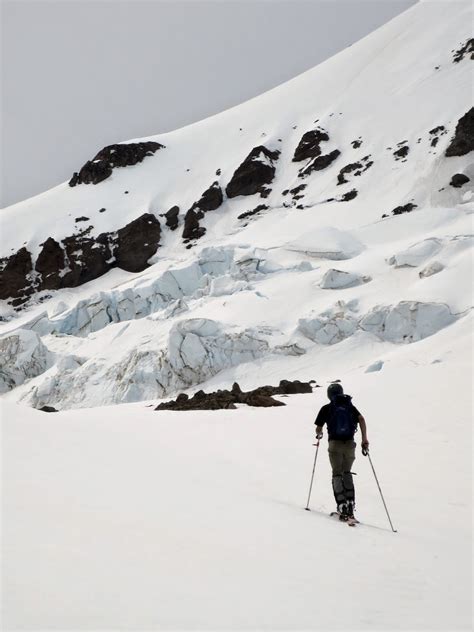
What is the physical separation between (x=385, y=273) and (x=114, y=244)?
5517 cm

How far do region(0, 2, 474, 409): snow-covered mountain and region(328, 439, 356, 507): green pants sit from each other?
16561 millimetres

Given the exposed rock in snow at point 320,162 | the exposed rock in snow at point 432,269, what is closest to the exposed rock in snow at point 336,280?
the exposed rock in snow at point 432,269

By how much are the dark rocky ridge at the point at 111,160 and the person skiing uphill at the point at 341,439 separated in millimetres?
94158

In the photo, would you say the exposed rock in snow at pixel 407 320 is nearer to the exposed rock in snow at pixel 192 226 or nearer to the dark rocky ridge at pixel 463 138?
the dark rocky ridge at pixel 463 138

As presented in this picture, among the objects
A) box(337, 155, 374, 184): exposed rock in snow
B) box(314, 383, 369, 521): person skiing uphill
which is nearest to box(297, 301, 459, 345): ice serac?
box(314, 383, 369, 521): person skiing uphill

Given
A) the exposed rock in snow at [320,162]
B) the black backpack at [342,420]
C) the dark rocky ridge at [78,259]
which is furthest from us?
the dark rocky ridge at [78,259]

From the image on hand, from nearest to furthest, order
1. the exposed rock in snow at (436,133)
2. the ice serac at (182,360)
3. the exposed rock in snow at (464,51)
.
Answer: the ice serac at (182,360), the exposed rock in snow at (436,133), the exposed rock in snow at (464,51)

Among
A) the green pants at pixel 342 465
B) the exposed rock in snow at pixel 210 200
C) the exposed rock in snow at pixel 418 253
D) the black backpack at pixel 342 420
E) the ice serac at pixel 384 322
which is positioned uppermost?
the black backpack at pixel 342 420

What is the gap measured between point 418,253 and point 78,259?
57.3m

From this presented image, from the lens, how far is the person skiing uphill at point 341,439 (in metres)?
5.75

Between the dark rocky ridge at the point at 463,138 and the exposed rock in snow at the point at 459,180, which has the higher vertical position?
the dark rocky ridge at the point at 463,138

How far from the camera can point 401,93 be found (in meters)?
72.3

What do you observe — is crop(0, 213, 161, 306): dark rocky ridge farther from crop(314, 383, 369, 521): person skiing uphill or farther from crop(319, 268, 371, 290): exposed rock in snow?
crop(314, 383, 369, 521): person skiing uphill

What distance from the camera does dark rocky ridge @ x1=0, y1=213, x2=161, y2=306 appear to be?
75312mm
